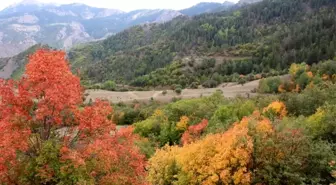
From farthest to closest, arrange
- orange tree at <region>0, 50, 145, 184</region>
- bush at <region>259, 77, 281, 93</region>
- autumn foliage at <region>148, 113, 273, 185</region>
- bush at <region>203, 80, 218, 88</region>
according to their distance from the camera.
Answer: bush at <region>203, 80, 218, 88</region> → bush at <region>259, 77, 281, 93</region> → autumn foliage at <region>148, 113, 273, 185</region> → orange tree at <region>0, 50, 145, 184</region>

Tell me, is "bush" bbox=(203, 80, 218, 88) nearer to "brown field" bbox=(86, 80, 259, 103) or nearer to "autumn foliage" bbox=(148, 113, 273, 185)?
"brown field" bbox=(86, 80, 259, 103)

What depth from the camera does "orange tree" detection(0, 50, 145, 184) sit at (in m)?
19.2

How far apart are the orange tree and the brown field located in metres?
133

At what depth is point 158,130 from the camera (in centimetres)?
8844

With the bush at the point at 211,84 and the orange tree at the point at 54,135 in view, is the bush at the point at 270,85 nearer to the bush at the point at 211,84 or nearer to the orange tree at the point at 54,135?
the bush at the point at 211,84

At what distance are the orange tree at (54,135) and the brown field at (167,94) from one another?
132983 millimetres

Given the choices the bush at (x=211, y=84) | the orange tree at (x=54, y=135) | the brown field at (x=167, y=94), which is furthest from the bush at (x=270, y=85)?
the orange tree at (x=54, y=135)

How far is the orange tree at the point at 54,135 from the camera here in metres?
19.2

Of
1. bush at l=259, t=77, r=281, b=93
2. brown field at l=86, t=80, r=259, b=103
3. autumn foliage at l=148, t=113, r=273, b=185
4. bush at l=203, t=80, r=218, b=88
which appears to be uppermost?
autumn foliage at l=148, t=113, r=273, b=185

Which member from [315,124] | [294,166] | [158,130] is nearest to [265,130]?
[294,166]

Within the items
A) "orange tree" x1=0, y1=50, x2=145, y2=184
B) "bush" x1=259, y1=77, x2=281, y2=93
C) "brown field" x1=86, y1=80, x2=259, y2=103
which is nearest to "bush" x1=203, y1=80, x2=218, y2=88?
"brown field" x1=86, y1=80, x2=259, y2=103

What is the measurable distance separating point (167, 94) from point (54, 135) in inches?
5962

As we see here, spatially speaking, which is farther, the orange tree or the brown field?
the brown field

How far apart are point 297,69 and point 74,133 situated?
486ft
